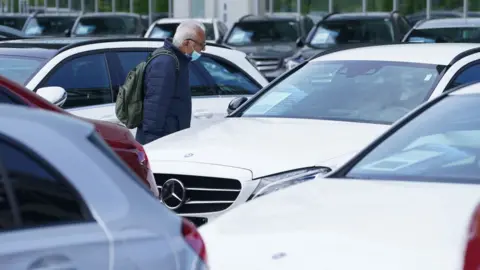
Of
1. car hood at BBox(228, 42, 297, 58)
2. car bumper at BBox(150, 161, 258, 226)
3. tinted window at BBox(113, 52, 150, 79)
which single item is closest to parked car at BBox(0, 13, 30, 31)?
car hood at BBox(228, 42, 297, 58)

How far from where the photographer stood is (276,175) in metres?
7.32

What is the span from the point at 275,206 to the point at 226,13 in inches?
1372

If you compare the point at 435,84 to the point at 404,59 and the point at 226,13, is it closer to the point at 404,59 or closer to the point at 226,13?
the point at 404,59

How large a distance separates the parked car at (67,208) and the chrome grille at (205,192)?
11.9 feet

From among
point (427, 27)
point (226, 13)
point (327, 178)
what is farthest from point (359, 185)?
point (226, 13)

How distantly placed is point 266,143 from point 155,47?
10.9ft

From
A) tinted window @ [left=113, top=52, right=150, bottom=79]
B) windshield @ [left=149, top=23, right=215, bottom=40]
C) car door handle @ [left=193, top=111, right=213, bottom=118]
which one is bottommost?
windshield @ [left=149, top=23, right=215, bottom=40]

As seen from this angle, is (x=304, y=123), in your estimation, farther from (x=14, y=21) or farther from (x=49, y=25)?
(x=14, y=21)

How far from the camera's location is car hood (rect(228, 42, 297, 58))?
81.4ft

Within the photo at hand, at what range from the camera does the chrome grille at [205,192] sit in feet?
24.6

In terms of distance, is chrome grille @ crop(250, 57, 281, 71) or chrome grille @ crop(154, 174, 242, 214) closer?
chrome grille @ crop(154, 174, 242, 214)

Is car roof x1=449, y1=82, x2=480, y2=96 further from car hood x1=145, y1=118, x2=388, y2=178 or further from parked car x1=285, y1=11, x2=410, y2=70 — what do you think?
parked car x1=285, y1=11, x2=410, y2=70

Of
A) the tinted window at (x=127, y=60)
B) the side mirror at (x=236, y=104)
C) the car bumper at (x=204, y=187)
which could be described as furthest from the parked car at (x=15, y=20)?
the car bumper at (x=204, y=187)

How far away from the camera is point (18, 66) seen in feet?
33.8
